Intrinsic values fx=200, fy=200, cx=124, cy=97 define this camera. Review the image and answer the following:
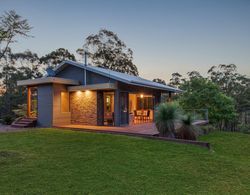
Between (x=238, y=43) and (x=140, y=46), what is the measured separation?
8.14 meters

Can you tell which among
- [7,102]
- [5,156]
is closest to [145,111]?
[5,156]

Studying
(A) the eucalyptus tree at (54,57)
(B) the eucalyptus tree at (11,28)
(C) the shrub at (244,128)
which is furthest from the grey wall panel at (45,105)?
(C) the shrub at (244,128)

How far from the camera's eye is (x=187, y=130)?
29.7ft

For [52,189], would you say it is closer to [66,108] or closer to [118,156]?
[118,156]

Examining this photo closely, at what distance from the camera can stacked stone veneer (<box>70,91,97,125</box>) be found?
13008 mm

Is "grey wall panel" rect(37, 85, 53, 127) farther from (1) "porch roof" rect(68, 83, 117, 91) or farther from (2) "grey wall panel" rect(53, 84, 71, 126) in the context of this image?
(1) "porch roof" rect(68, 83, 117, 91)

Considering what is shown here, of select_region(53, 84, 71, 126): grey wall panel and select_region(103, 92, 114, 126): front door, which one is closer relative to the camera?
select_region(53, 84, 71, 126): grey wall panel

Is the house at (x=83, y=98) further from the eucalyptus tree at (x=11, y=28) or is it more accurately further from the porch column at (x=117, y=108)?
the eucalyptus tree at (x=11, y=28)

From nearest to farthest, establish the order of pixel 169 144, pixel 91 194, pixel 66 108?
pixel 91 194 < pixel 169 144 < pixel 66 108

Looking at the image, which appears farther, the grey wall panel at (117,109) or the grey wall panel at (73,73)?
the grey wall panel at (73,73)

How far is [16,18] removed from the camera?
21.4 feet

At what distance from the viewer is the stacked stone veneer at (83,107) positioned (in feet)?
42.7

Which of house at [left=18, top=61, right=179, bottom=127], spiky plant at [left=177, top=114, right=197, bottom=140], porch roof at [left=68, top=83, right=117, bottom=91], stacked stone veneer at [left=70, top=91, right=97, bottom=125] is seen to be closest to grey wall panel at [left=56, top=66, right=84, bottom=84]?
house at [left=18, top=61, right=179, bottom=127]

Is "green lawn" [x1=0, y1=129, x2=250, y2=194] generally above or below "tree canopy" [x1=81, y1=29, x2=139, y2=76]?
below
